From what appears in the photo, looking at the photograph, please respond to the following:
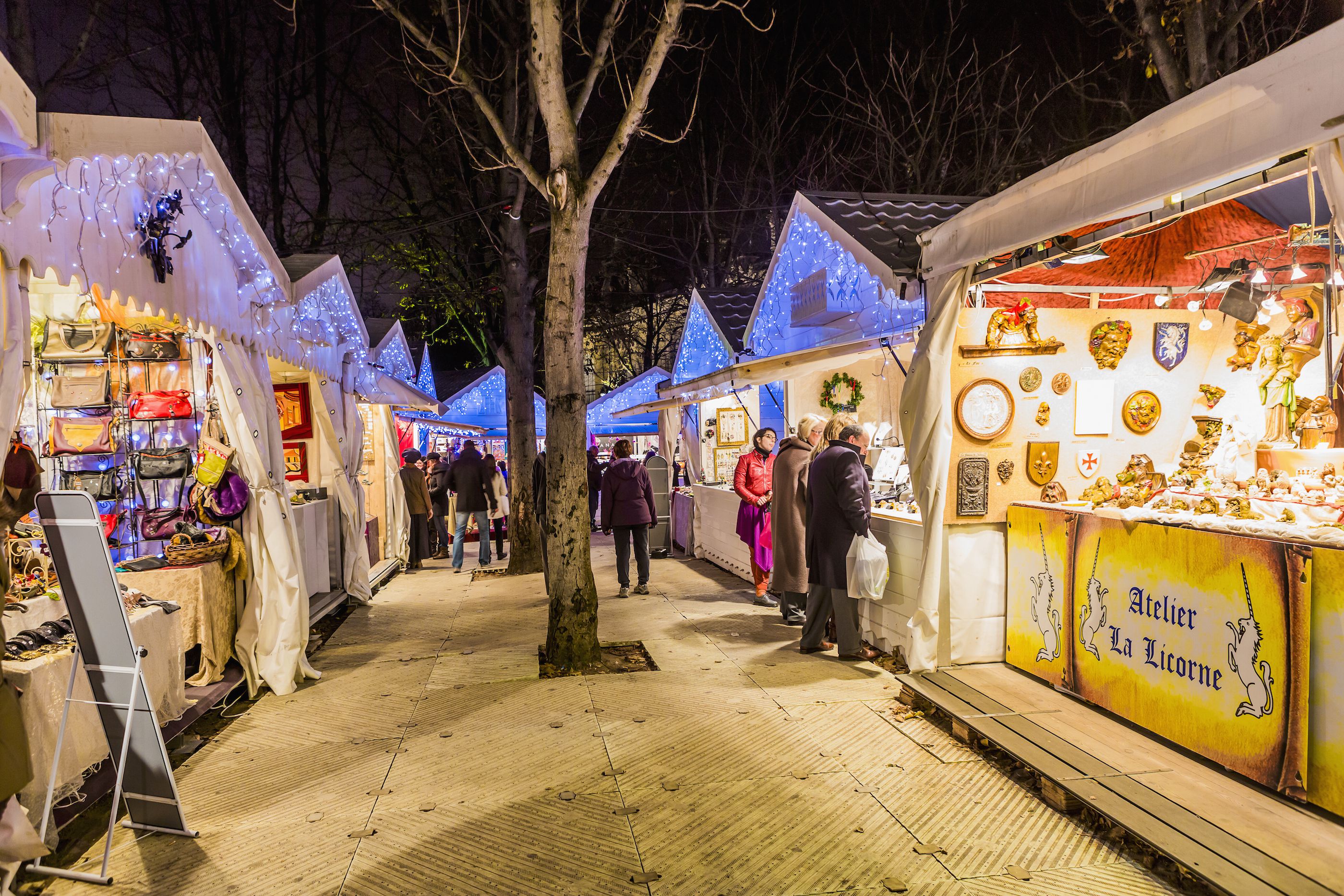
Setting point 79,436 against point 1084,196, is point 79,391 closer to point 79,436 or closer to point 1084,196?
point 79,436

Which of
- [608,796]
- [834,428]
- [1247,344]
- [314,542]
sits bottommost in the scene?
[608,796]

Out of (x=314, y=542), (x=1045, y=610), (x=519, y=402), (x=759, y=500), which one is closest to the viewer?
(x=1045, y=610)

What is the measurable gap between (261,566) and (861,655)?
4877 mm

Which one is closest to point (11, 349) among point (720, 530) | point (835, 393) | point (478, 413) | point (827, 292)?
point (827, 292)

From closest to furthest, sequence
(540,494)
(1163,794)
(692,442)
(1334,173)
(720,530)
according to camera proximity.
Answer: (1334,173) → (1163,794) → (540,494) → (720,530) → (692,442)

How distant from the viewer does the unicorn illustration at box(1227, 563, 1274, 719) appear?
11.8 feet

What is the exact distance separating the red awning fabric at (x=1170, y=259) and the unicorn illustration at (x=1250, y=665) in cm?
237

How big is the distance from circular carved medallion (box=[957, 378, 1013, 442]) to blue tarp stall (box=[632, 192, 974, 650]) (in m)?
0.86

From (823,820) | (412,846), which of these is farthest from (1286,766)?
(412,846)

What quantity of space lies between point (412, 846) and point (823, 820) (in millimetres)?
1937

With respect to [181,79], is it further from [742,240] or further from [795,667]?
[795,667]

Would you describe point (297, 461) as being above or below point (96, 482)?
above

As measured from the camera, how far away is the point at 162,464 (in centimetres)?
659

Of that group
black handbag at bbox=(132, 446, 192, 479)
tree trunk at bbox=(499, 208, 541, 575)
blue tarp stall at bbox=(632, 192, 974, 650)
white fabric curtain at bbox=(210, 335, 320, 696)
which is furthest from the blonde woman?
tree trunk at bbox=(499, 208, 541, 575)
